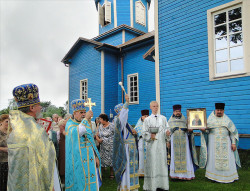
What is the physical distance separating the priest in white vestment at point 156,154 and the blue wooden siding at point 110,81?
31.7 feet

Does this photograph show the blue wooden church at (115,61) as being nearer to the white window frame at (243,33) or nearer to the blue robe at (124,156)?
the white window frame at (243,33)

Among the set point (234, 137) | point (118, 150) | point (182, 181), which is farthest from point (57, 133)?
point (234, 137)

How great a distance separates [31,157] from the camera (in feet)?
7.61

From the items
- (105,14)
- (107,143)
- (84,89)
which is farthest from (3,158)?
(105,14)

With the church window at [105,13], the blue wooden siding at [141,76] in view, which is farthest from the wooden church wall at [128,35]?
the blue wooden siding at [141,76]

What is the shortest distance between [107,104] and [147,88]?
10.1 ft

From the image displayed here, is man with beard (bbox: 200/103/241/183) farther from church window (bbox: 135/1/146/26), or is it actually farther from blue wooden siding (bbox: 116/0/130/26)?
church window (bbox: 135/1/146/26)

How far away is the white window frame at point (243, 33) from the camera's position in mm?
7148

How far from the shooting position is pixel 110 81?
1549 cm

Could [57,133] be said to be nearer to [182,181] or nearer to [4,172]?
[4,172]

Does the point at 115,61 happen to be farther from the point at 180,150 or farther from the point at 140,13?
the point at 180,150

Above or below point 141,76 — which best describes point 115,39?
above

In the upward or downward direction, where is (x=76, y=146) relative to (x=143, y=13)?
downward

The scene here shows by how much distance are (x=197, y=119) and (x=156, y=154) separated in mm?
1596
